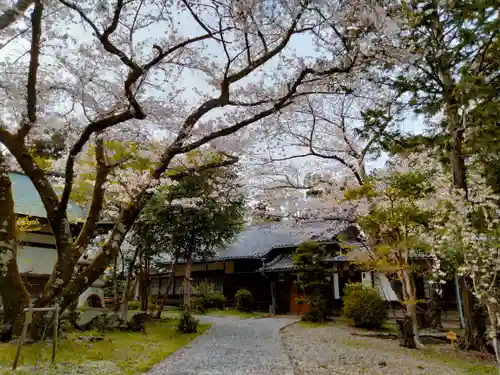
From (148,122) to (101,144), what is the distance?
100cm

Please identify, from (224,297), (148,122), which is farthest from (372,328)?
(148,122)

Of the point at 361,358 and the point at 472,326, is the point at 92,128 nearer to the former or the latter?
the point at 361,358

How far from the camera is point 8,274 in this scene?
594cm

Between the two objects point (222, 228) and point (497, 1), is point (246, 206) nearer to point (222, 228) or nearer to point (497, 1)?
point (222, 228)

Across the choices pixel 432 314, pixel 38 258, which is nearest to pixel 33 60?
Result: pixel 38 258

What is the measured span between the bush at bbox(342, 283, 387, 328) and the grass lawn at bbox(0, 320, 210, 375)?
5487mm

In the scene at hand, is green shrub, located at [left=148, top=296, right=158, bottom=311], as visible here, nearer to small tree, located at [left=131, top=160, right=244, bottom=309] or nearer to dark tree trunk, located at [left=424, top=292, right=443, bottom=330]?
small tree, located at [left=131, top=160, right=244, bottom=309]

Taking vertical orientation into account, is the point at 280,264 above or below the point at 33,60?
below

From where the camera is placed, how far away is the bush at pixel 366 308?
37.8 ft

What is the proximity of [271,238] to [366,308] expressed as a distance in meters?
8.77

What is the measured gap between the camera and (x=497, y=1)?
10.8 ft

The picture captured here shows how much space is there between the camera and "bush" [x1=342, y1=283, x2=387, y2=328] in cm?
1152

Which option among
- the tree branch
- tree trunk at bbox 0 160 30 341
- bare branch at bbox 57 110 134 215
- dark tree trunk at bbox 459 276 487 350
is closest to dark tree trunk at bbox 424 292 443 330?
dark tree trunk at bbox 459 276 487 350

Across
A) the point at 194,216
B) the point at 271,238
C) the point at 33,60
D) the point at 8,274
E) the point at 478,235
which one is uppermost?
the point at 33,60
